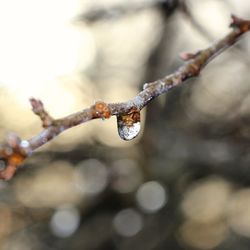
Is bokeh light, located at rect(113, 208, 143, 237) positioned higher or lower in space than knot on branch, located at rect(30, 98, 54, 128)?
higher

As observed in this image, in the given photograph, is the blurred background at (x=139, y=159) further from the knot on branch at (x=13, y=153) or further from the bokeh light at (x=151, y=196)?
the knot on branch at (x=13, y=153)

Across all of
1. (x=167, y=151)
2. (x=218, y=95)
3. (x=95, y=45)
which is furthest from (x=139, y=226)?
(x=95, y=45)

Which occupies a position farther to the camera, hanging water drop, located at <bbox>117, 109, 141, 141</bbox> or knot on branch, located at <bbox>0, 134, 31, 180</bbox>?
hanging water drop, located at <bbox>117, 109, 141, 141</bbox>

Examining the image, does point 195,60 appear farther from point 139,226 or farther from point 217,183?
point 139,226

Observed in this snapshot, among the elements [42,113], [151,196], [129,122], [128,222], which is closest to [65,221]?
[128,222]

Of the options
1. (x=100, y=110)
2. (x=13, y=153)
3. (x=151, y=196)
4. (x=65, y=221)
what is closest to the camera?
(x=13, y=153)

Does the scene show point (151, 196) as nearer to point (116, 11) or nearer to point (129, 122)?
point (116, 11)

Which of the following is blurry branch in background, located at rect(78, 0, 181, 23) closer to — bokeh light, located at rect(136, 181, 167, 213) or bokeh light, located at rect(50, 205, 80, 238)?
bokeh light, located at rect(136, 181, 167, 213)

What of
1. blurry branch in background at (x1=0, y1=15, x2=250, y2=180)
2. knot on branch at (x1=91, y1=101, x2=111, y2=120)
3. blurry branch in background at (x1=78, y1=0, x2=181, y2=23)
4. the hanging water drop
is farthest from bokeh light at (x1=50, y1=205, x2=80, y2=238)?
knot on branch at (x1=91, y1=101, x2=111, y2=120)
